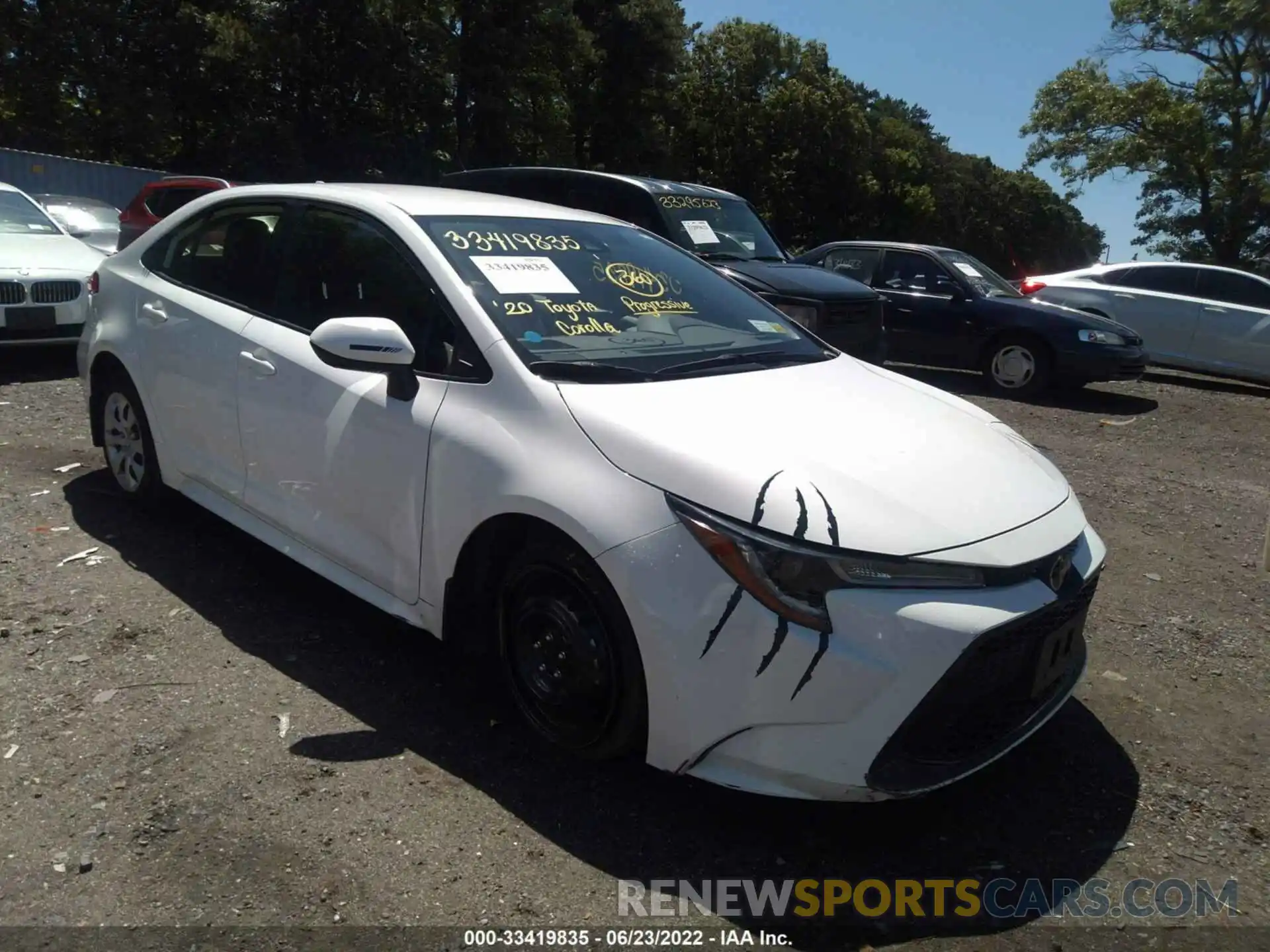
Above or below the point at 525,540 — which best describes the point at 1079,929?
below

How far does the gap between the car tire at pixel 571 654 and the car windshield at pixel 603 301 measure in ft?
2.18

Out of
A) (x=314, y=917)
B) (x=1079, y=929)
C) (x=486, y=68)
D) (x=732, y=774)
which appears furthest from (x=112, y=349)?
(x=486, y=68)

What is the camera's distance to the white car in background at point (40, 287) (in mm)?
8031

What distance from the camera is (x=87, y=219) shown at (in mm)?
14586

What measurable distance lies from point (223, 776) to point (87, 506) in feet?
9.11

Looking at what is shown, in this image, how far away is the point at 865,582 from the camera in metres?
2.68

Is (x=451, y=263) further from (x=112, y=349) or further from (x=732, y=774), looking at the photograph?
(x=112, y=349)

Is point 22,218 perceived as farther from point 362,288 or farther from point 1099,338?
point 1099,338

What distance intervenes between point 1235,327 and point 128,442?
1196 centimetres

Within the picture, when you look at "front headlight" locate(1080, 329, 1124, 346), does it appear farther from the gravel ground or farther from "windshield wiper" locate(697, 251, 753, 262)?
the gravel ground

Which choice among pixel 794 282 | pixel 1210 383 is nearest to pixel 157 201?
pixel 794 282

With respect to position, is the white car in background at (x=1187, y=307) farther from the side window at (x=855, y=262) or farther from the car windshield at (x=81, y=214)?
the car windshield at (x=81, y=214)

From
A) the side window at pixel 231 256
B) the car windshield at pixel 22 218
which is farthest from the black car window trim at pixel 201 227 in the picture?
the car windshield at pixel 22 218

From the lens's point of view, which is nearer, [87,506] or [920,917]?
[920,917]
